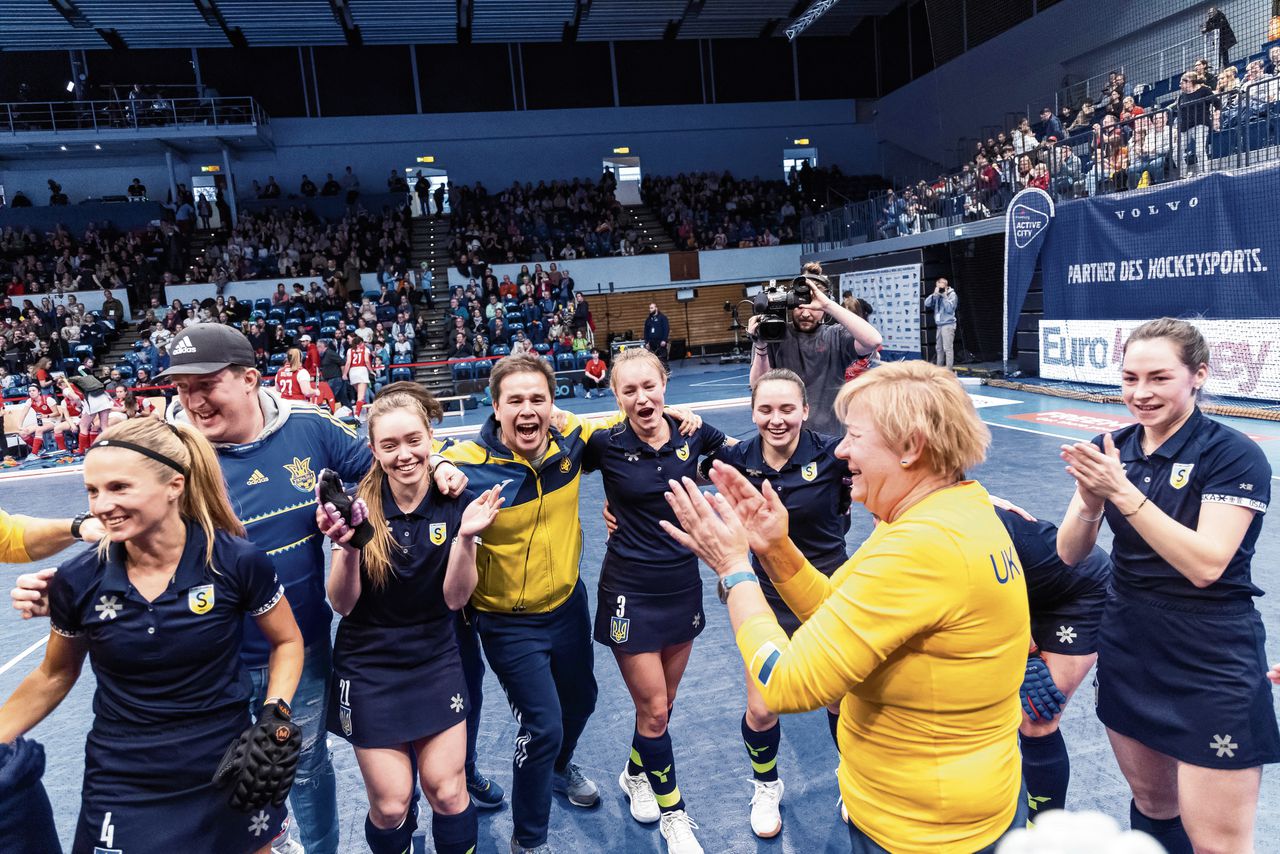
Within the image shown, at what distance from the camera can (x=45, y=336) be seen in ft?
65.7

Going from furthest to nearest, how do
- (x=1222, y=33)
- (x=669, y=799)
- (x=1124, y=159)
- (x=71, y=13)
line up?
(x=71, y=13) → (x=1222, y=33) → (x=1124, y=159) → (x=669, y=799)

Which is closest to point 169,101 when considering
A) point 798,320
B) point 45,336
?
point 45,336

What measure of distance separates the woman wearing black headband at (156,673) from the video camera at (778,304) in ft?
10.3

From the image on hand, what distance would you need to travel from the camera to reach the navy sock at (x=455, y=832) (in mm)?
2645

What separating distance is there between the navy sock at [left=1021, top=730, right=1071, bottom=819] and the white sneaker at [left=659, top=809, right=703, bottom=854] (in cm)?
129

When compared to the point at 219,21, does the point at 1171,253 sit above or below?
below

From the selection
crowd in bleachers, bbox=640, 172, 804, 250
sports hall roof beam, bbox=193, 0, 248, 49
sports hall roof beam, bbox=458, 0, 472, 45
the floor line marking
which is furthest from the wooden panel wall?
the floor line marking

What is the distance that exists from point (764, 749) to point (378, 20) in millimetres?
28319

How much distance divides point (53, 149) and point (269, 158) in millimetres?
6555

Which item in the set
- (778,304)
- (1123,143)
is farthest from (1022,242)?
(778,304)

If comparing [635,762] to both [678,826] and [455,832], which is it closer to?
[678,826]

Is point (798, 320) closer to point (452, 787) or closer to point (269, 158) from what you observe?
point (452, 787)

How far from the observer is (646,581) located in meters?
3.36

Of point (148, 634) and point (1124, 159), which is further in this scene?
point (1124, 159)
